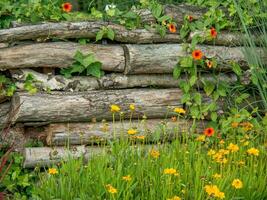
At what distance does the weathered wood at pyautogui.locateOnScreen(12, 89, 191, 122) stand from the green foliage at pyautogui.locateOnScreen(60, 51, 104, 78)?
16 cm

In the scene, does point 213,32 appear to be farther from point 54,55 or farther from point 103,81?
point 54,55

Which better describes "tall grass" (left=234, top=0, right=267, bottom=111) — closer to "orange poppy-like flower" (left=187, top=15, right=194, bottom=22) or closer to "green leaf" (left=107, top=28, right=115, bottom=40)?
"orange poppy-like flower" (left=187, top=15, right=194, bottom=22)

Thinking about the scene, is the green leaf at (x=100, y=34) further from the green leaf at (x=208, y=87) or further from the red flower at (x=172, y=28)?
the green leaf at (x=208, y=87)

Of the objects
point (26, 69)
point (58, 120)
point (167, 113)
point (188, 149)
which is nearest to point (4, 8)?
point (26, 69)

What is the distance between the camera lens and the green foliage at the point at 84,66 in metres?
5.07

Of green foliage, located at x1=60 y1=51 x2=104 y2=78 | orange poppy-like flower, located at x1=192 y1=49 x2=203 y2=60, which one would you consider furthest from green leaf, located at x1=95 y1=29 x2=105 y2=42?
orange poppy-like flower, located at x1=192 y1=49 x2=203 y2=60

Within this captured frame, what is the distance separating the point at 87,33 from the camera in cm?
515

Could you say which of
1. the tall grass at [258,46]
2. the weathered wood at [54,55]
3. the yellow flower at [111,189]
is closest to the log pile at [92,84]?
the weathered wood at [54,55]

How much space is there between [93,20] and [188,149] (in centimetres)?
137

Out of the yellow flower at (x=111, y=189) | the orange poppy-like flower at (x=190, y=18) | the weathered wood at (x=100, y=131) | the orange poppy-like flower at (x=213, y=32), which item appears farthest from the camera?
the orange poppy-like flower at (x=190, y=18)

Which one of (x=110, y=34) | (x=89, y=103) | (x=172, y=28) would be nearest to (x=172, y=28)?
(x=172, y=28)

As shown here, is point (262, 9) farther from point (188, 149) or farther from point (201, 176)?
point (201, 176)

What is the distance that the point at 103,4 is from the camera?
6.25m

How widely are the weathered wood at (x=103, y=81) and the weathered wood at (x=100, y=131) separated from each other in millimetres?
299
